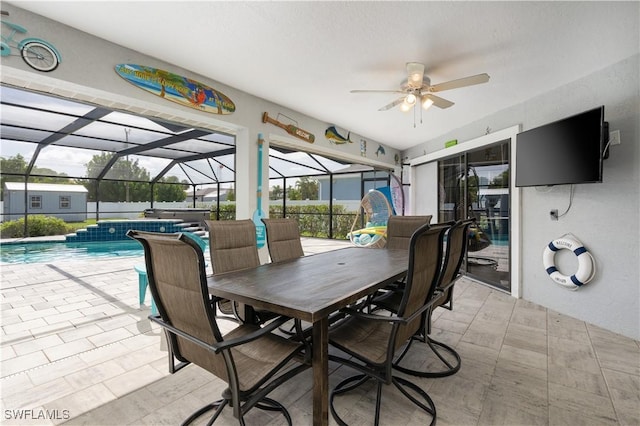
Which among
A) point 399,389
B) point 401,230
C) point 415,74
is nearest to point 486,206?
point 401,230

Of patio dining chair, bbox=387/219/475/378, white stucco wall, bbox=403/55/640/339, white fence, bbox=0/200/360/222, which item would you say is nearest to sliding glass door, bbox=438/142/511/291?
white stucco wall, bbox=403/55/640/339

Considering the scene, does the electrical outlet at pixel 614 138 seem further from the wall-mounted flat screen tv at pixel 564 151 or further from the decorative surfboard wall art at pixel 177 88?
the decorative surfboard wall art at pixel 177 88

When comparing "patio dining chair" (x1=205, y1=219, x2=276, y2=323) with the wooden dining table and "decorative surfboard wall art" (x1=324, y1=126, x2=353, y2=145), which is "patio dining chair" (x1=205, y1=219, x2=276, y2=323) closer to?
the wooden dining table

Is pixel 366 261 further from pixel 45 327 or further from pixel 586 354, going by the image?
pixel 45 327

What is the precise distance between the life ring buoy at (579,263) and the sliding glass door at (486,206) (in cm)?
76

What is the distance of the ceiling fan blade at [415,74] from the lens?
2912 mm

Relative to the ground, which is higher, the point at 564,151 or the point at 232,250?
the point at 564,151

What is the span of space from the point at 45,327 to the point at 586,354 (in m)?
4.89

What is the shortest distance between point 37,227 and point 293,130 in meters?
8.94

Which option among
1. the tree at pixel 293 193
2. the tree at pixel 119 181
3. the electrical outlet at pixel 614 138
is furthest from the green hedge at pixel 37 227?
the electrical outlet at pixel 614 138

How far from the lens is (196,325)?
1221 mm

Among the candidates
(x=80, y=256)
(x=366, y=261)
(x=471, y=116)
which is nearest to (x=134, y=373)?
(x=366, y=261)

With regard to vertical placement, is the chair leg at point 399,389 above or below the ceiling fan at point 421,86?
below

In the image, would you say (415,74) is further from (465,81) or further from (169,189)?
(169,189)
